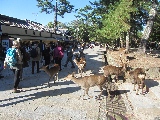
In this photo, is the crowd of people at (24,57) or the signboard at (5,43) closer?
the crowd of people at (24,57)

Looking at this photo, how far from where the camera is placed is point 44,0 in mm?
49906

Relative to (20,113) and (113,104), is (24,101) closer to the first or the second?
(20,113)

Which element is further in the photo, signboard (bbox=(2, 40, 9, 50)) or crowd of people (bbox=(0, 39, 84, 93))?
signboard (bbox=(2, 40, 9, 50))

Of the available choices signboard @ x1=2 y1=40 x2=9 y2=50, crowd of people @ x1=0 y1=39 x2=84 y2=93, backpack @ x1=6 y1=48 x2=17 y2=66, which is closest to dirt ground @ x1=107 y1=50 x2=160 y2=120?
crowd of people @ x1=0 y1=39 x2=84 y2=93

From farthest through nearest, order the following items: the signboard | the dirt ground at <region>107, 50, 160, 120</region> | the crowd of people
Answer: the signboard < the crowd of people < the dirt ground at <region>107, 50, 160, 120</region>

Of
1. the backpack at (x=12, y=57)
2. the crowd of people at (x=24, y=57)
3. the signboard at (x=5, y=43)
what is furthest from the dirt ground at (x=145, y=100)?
the signboard at (x=5, y=43)

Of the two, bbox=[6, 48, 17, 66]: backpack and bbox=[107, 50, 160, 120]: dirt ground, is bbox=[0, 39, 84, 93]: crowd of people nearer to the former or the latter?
bbox=[6, 48, 17, 66]: backpack

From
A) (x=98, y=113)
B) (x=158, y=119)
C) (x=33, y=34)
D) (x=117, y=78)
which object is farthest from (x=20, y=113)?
(x=33, y=34)

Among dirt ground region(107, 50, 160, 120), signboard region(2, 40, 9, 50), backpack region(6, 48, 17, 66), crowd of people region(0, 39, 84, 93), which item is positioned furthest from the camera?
signboard region(2, 40, 9, 50)

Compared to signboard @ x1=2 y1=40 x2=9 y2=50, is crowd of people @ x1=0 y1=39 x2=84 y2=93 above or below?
below

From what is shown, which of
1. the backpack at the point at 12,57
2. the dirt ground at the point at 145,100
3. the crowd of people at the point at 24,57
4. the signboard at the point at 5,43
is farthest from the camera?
the signboard at the point at 5,43

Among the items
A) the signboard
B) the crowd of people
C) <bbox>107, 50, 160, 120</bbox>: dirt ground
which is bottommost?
<bbox>107, 50, 160, 120</bbox>: dirt ground

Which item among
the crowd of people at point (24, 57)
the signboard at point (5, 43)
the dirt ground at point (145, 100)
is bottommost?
the dirt ground at point (145, 100)

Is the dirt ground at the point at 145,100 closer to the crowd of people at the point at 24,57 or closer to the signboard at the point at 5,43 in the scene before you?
the crowd of people at the point at 24,57
